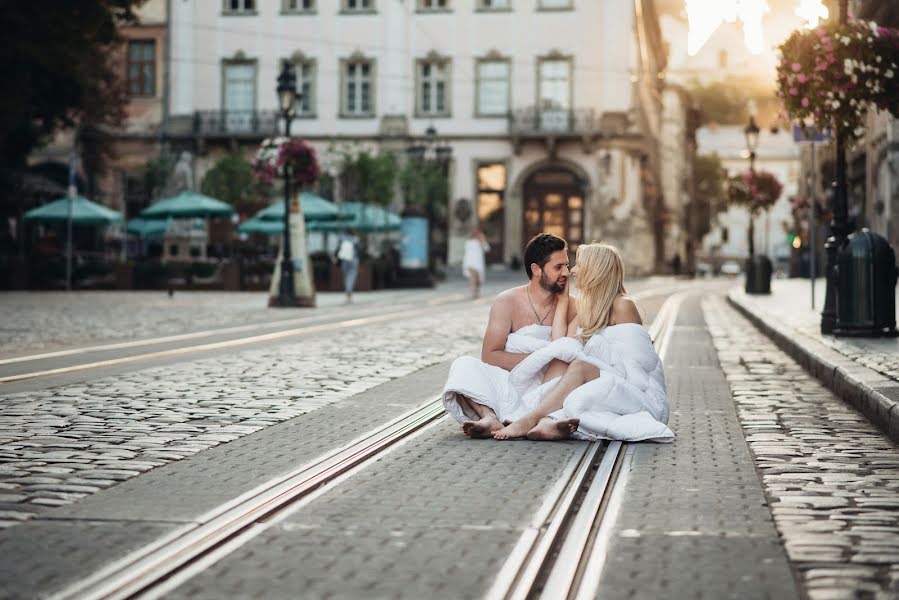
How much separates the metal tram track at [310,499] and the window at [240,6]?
166ft

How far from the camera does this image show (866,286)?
14633mm

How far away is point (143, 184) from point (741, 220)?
87303mm

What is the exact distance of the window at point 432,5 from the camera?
183 feet

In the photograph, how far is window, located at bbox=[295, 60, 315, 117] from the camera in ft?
185

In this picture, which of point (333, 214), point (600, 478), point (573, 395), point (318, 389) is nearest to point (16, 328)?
point (318, 389)

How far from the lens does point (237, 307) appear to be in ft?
89.5

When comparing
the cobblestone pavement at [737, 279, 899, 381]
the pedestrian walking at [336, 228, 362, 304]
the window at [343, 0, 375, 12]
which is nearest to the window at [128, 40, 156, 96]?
the window at [343, 0, 375, 12]

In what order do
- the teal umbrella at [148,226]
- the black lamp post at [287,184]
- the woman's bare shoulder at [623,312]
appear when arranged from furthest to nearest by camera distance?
the teal umbrella at [148,226], the black lamp post at [287,184], the woman's bare shoulder at [623,312]

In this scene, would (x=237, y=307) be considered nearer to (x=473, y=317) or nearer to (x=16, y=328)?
(x=473, y=317)

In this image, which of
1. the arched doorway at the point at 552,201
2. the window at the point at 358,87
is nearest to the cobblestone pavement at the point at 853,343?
the arched doorway at the point at 552,201

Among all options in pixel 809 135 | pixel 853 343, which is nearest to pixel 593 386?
pixel 853 343

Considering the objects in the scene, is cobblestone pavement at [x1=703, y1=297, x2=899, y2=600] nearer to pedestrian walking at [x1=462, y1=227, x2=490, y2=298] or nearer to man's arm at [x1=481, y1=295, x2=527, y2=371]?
man's arm at [x1=481, y1=295, x2=527, y2=371]

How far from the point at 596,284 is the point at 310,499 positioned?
271 cm

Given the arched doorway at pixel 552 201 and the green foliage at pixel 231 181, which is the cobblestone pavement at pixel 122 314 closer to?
the green foliage at pixel 231 181
